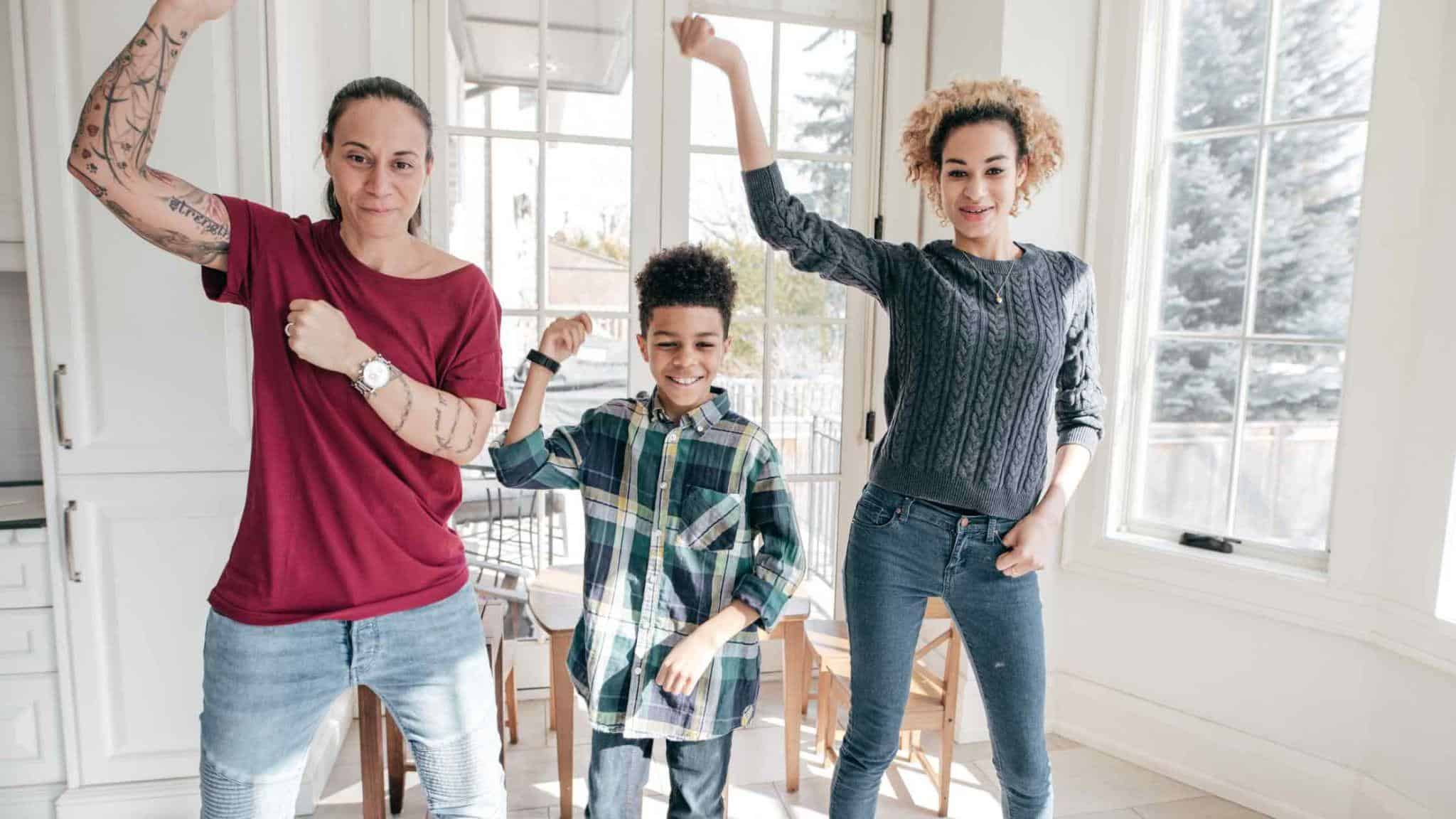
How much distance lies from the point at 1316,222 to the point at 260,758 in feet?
8.20

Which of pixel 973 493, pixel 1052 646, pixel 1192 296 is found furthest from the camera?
pixel 1052 646

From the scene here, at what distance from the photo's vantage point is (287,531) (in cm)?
113

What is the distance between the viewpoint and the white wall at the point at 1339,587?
1896 mm

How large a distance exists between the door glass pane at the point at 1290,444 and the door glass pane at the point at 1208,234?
0.17m

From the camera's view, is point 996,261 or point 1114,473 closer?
point 996,261

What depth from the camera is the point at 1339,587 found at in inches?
81.7

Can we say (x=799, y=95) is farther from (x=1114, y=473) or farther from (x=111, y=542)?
(x=111, y=542)

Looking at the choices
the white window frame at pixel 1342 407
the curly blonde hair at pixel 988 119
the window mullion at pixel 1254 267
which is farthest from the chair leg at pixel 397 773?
the window mullion at pixel 1254 267

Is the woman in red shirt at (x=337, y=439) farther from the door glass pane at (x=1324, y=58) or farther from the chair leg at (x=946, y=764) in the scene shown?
the door glass pane at (x=1324, y=58)

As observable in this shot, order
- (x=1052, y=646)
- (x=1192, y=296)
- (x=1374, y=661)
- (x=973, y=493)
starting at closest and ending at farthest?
(x=973, y=493), (x=1374, y=661), (x=1192, y=296), (x=1052, y=646)

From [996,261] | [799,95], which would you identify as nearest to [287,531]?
[996,261]

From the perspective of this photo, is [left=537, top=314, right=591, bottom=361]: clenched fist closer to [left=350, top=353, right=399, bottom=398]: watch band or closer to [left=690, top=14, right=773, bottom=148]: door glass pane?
[left=350, top=353, right=399, bottom=398]: watch band

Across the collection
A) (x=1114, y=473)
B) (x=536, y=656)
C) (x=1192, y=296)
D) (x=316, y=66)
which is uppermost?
(x=316, y=66)

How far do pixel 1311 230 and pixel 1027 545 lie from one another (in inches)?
55.7
